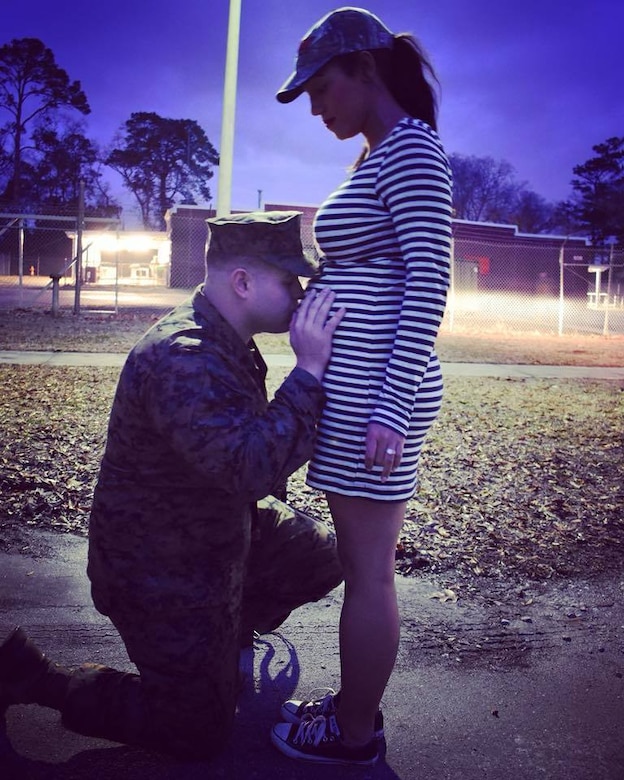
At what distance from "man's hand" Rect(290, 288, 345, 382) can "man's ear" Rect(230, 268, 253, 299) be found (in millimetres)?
176

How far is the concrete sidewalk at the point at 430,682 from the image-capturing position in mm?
2094

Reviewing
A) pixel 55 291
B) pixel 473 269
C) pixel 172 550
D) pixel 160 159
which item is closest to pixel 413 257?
pixel 172 550

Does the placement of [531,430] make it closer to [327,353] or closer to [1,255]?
[327,353]

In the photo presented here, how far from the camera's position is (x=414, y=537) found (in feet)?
12.7

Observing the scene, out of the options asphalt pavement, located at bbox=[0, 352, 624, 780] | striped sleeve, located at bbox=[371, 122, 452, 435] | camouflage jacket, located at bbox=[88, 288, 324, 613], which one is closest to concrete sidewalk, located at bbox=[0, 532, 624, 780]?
asphalt pavement, located at bbox=[0, 352, 624, 780]

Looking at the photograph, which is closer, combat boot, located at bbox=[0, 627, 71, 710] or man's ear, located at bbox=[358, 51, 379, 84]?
man's ear, located at bbox=[358, 51, 379, 84]

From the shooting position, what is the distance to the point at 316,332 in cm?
191

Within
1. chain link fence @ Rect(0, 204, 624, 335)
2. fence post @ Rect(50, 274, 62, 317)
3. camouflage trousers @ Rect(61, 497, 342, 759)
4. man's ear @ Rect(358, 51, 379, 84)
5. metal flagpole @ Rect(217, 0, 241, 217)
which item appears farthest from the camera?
chain link fence @ Rect(0, 204, 624, 335)

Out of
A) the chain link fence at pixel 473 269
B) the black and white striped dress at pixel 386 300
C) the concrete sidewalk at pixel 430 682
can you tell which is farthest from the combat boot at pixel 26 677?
the chain link fence at pixel 473 269

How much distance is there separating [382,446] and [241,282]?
62 cm

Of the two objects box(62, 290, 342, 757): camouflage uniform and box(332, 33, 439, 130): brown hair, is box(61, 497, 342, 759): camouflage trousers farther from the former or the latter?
box(332, 33, 439, 130): brown hair

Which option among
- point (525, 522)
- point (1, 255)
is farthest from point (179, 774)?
point (1, 255)

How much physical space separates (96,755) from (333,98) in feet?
6.46

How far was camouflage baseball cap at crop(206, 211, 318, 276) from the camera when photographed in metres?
1.97
